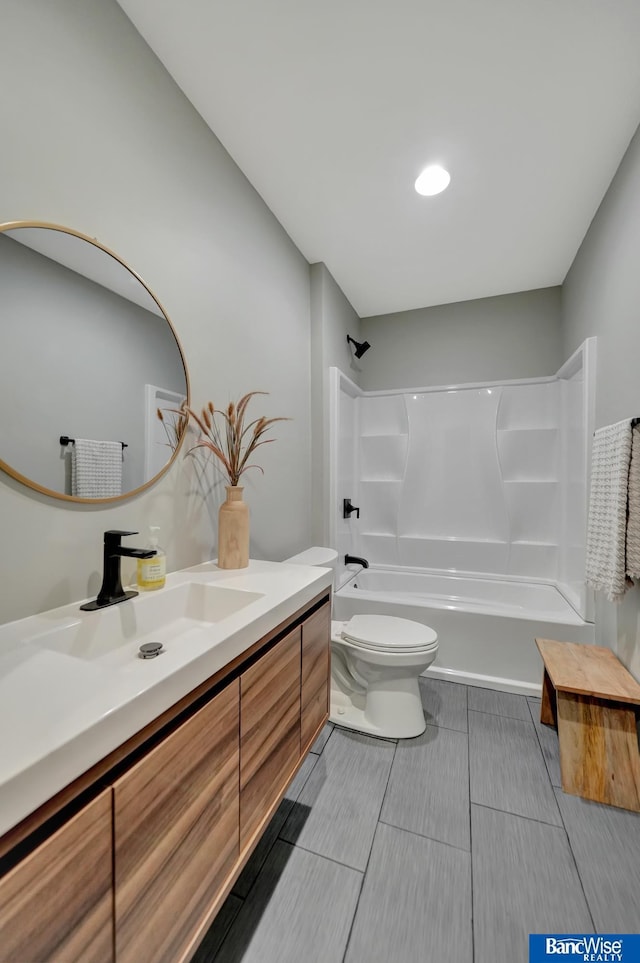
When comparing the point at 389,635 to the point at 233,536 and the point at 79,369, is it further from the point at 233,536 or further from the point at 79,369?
the point at 79,369

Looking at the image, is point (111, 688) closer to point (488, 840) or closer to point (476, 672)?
point (488, 840)

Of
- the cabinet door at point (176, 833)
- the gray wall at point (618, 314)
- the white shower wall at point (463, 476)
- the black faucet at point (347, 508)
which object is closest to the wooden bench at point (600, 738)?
the gray wall at point (618, 314)

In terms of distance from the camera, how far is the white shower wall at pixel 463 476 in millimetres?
2922

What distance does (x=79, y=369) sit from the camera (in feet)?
3.53

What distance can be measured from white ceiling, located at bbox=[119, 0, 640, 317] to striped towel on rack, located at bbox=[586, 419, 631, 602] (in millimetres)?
1268

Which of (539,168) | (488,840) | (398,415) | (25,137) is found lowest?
(488,840)

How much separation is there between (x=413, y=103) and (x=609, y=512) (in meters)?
1.88

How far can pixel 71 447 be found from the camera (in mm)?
1057

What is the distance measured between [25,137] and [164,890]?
166 cm

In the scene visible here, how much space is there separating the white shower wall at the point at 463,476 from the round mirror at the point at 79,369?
155cm

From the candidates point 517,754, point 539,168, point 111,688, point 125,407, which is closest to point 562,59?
point 539,168

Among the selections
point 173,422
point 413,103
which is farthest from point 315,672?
point 413,103

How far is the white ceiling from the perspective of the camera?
127 cm
